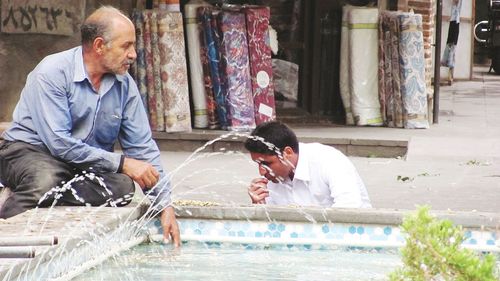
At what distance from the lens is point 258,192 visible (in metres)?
7.01

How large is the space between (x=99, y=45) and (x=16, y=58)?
450 cm

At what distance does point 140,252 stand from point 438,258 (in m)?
3.43

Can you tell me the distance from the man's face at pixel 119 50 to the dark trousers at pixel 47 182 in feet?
1.82

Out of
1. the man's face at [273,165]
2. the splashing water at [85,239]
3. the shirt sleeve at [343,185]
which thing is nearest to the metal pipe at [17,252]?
the splashing water at [85,239]

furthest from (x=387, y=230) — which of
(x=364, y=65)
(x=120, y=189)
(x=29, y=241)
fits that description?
(x=364, y=65)

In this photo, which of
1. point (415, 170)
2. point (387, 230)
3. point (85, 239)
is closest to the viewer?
point (85, 239)

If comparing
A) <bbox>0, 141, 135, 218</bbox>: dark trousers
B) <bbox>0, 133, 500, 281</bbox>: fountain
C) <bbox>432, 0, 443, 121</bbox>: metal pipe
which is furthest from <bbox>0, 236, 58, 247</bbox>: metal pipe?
<bbox>432, 0, 443, 121</bbox>: metal pipe

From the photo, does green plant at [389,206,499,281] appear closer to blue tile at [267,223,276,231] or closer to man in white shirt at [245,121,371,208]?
→ blue tile at [267,223,276,231]

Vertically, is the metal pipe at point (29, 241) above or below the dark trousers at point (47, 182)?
above

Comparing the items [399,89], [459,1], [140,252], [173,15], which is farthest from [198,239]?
[459,1]

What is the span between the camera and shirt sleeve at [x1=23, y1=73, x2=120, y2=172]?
6656mm

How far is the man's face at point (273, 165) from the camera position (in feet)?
22.7

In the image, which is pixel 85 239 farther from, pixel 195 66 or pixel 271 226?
pixel 195 66

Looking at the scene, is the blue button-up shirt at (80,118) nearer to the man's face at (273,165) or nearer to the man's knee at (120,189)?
the man's knee at (120,189)
